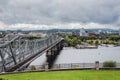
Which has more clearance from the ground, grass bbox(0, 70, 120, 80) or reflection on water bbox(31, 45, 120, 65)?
grass bbox(0, 70, 120, 80)

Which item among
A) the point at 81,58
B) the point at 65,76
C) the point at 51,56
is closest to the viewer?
the point at 65,76

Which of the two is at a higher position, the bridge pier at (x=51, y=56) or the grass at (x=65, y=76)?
the grass at (x=65, y=76)

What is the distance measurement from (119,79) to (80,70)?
8846 millimetres

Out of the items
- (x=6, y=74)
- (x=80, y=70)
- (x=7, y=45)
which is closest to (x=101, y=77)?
(x=80, y=70)

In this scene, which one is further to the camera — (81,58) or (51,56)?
(51,56)

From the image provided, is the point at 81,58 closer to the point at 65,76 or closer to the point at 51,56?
the point at 51,56

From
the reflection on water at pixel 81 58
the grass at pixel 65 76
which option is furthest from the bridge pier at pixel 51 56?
the grass at pixel 65 76

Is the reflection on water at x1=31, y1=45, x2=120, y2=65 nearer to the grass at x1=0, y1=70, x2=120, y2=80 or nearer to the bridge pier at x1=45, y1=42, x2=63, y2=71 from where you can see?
the bridge pier at x1=45, y1=42, x2=63, y2=71

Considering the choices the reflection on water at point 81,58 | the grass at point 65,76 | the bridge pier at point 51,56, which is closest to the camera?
the grass at point 65,76

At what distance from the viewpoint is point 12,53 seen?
148 feet

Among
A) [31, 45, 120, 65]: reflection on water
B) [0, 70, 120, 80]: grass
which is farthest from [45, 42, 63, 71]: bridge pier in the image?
[0, 70, 120, 80]: grass

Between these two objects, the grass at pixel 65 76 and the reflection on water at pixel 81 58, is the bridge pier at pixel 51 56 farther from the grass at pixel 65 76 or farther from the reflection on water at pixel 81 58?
the grass at pixel 65 76

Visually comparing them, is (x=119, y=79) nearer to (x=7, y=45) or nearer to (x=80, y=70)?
(x=80, y=70)

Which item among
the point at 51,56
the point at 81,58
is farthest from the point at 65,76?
the point at 51,56
